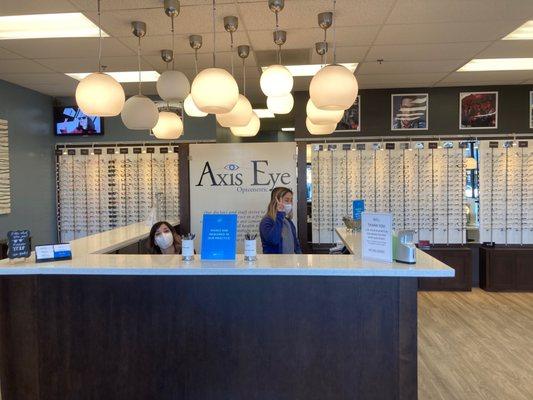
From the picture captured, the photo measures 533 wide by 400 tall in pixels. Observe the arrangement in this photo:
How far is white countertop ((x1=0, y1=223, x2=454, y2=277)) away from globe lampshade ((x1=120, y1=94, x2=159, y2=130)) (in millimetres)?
1008

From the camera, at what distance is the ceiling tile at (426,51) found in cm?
440

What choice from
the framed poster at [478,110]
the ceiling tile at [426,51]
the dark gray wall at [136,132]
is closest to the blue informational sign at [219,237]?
the ceiling tile at [426,51]

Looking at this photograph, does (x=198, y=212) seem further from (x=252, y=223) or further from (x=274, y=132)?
(x=274, y=132)

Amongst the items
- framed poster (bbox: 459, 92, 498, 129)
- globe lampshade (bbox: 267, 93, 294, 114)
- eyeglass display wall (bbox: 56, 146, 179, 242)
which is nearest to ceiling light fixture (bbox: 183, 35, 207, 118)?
globe lampshade (bbox: 267, 93, 294, 114)

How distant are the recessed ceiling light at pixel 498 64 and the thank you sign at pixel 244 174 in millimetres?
2392

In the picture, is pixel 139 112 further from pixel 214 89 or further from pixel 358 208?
pixel 358 208

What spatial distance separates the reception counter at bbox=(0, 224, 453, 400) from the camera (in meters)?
2.49

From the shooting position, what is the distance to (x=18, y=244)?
107 inches

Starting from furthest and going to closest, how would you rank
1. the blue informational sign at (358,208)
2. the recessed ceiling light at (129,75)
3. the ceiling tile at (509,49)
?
the recessed ceiling light at (129,75)
the blue informational sign at (358,208)
the ceiling tile at (509,49)

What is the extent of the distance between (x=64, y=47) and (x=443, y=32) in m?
3.66

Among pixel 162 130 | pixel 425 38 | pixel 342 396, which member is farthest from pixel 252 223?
pixel 342 396

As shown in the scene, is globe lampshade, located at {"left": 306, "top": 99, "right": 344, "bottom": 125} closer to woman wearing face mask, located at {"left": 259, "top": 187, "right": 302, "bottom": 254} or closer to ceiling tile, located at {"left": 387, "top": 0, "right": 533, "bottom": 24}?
woman wearing face mask, located at {"left": 259, "top": 187, "right": 302, "bottom": 254}

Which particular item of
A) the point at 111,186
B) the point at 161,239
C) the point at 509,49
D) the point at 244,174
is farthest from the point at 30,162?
the point at 509,49

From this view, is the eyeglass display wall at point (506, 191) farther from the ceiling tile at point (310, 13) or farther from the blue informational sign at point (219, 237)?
the blue informational sign at point (219, 237)
